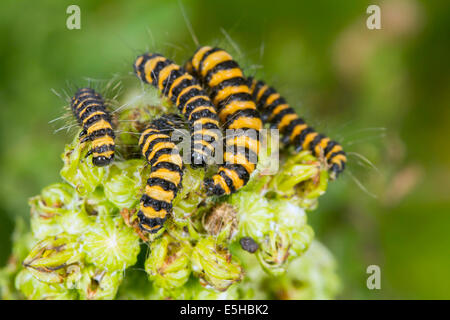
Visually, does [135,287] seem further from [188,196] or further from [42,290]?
[188,196]

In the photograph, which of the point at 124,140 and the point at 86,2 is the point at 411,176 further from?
the point at 86,2

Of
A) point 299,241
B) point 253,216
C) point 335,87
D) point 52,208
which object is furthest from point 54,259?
point 335,87

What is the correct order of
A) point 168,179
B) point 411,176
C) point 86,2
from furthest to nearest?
1. point 86,2
2. point 411,176
3. point 168,179

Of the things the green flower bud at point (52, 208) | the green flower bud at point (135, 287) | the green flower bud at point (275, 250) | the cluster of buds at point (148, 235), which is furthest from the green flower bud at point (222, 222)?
the green flower bud at point (52, 208)

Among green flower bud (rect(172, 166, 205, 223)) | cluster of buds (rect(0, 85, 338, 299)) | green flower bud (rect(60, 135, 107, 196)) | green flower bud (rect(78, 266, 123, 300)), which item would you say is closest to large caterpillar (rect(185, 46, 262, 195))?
green flower bud (rect(172, 166, 205, 223))
